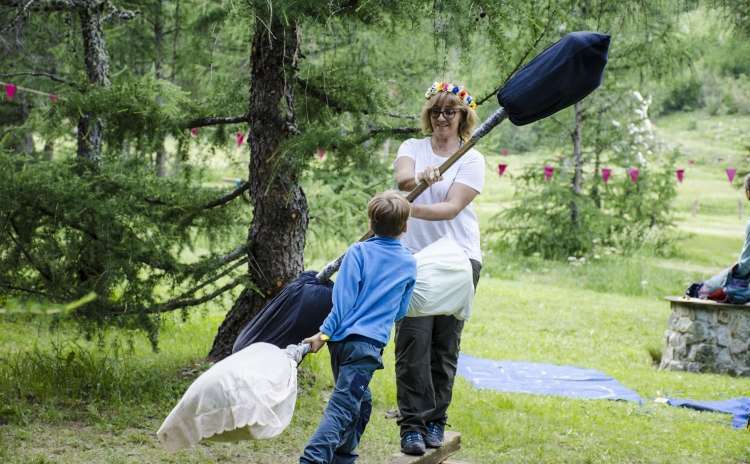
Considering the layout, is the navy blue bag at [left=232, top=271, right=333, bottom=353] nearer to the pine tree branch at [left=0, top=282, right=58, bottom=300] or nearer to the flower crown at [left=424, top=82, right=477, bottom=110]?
the flower crown at [left=424, top=82, right=477, bottom=110]

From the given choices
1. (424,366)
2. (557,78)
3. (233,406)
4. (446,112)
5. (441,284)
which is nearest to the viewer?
(233,406)

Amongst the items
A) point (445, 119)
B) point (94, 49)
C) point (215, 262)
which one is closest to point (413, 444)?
point (445, 119)

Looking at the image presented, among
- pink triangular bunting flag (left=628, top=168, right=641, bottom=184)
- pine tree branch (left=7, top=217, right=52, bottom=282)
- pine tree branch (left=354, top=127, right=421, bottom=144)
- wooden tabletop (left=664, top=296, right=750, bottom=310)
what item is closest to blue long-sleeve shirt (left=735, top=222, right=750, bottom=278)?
wooden tabletop (left=664, top=296, right=750, bottom=310)

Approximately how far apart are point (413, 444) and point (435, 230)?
0.96 meters

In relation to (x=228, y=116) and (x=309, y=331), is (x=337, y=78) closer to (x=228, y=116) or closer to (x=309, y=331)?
(x=228, y=116)

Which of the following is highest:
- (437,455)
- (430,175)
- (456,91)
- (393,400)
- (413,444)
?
(456,91)

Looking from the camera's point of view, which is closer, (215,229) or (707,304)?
(215,229)

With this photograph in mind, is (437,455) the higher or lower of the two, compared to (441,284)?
lower

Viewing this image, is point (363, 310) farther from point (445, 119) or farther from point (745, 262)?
point (745, 262)

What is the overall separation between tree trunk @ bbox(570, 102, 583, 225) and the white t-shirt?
1047cm

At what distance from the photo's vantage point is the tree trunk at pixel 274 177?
554 centimetres

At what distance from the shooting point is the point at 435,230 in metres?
4.22

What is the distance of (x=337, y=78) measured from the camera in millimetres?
5676

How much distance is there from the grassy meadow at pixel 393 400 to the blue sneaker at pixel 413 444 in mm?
568
